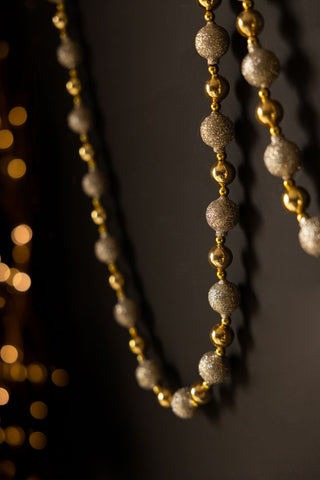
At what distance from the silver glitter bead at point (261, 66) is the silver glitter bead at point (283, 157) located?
0.16ft

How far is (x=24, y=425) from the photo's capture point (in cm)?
91

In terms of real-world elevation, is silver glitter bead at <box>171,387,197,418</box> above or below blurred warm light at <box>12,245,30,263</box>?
below

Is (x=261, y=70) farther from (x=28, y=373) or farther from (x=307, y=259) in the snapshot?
(x=28, y=373)

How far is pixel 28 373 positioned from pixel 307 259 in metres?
0.60

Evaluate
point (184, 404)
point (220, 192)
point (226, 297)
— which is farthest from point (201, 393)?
point (220, 192)

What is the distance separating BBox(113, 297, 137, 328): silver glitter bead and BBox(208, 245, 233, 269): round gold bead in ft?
0.68

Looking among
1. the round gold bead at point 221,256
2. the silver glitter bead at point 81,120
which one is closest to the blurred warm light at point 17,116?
the silver glitter bead at point 81,120

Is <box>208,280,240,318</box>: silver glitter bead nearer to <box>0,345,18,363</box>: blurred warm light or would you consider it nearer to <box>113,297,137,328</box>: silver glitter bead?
<box>113,297,137,328</box>: silver glitter bead

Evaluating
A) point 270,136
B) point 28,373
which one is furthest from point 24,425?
point 270,136

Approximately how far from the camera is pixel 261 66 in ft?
1.40

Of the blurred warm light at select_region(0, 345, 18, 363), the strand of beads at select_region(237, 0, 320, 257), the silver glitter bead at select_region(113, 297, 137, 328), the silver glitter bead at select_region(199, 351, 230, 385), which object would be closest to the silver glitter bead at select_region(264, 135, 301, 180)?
the strand of beads at select_region(237, 0, 320, 257)

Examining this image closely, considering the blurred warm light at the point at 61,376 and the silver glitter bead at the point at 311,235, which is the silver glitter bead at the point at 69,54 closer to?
the silver glitter bead at the point at 311,235

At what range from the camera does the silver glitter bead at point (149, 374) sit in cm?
69

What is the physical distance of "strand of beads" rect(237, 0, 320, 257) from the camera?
43 cm
